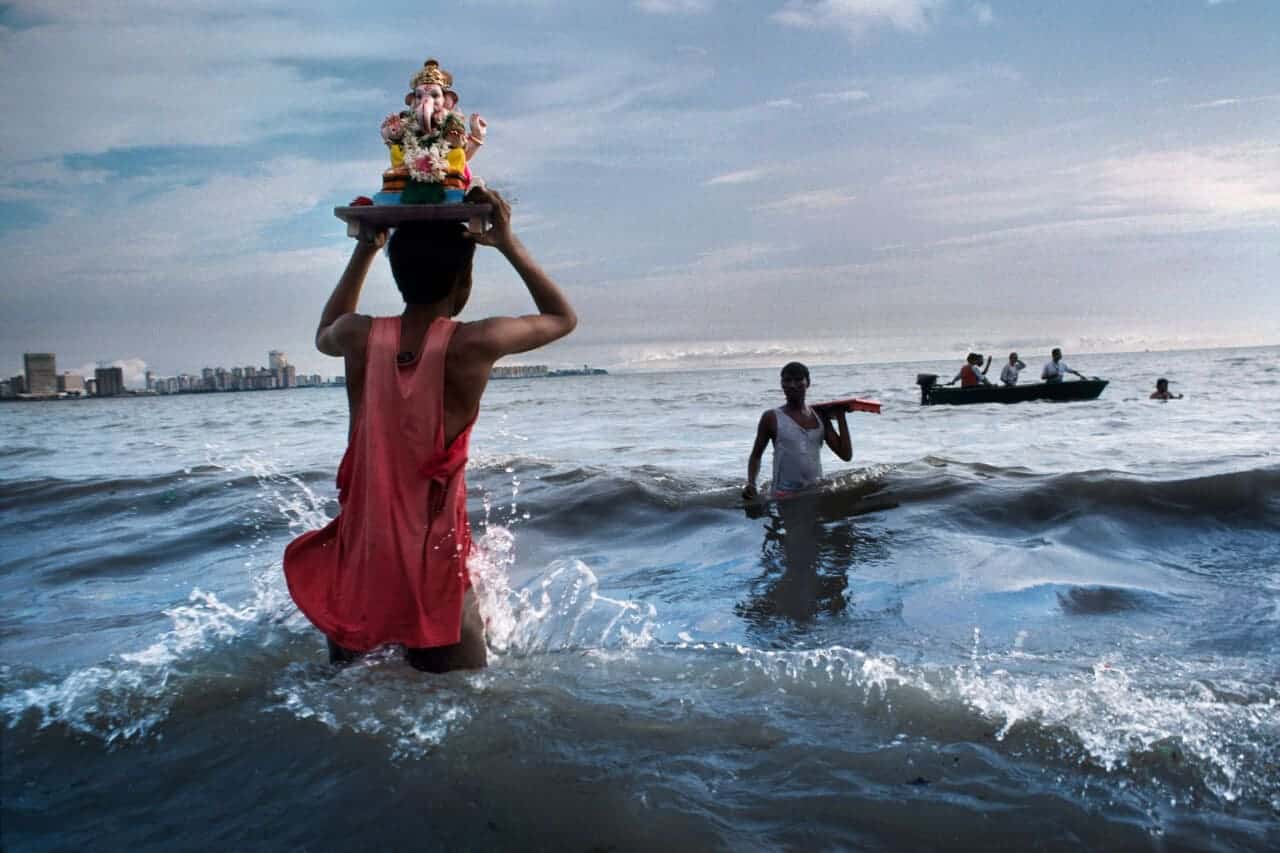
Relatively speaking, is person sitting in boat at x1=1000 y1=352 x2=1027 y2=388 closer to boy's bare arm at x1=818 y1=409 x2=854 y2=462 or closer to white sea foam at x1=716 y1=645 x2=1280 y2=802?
boy's bare arm at x1=818 y1=409 x2=854 y2=462

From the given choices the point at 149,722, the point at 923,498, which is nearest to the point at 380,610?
the point at 149,722

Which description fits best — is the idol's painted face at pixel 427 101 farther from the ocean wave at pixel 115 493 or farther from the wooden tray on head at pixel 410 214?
the ocean wave at pixel 115 493

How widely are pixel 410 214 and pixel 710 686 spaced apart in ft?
7.06

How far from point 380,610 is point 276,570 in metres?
4.19

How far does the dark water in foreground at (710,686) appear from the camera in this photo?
260 centimetres

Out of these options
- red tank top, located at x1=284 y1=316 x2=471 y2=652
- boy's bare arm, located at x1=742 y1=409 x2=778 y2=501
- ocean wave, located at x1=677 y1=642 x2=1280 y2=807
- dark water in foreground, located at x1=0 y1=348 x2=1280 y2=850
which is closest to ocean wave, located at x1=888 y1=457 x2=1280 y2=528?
dark water in foreground, located at x1=0 y1=348 x2=1280 y2=850

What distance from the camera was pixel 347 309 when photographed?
3227 millimetres

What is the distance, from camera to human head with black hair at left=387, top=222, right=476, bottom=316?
2.92 metres

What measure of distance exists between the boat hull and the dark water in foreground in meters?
17.4

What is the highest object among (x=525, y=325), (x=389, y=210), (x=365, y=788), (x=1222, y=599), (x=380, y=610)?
(x=389, y=210)

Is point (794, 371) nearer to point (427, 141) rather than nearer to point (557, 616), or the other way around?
point (557, 616)

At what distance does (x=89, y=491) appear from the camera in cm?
1145

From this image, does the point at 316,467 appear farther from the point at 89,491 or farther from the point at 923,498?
the point at 923,498

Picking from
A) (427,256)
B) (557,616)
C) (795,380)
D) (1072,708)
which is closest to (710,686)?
(1072,708)
